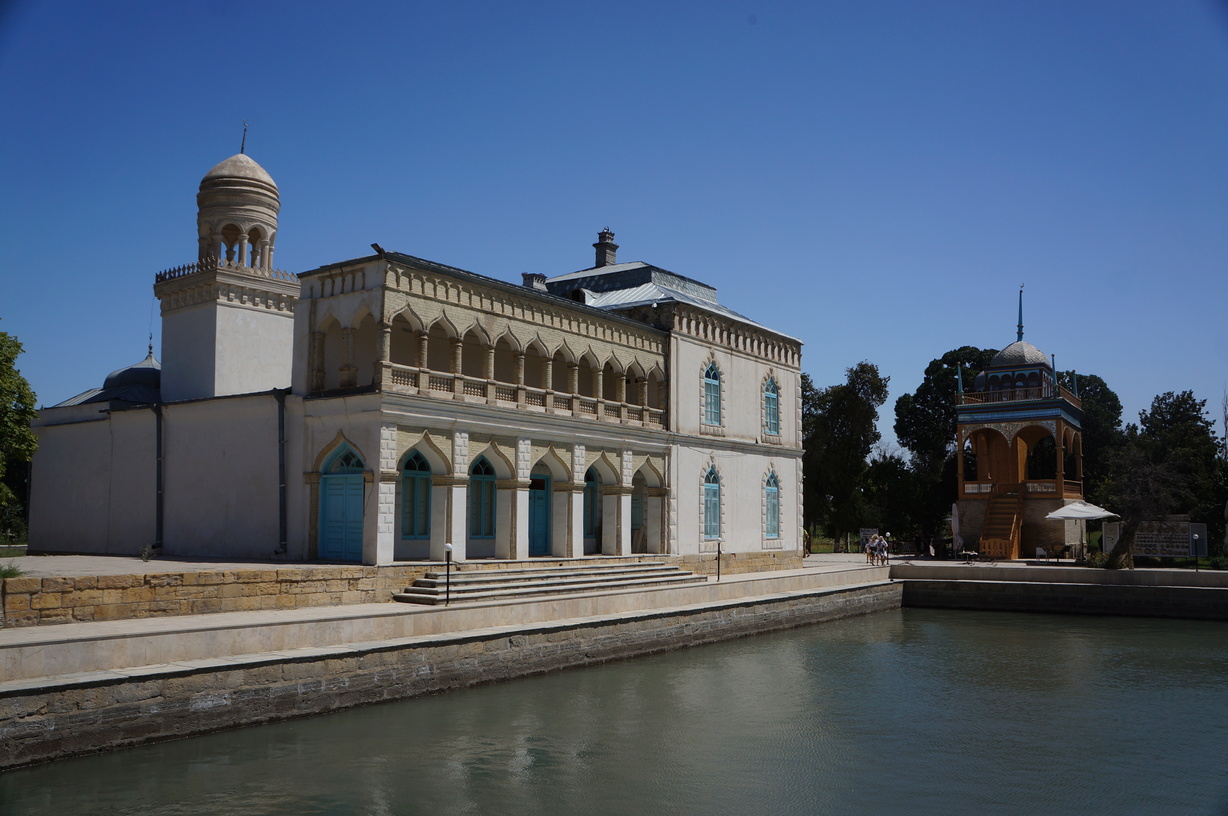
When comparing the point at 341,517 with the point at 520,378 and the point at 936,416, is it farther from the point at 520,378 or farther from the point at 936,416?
the point at 936,416

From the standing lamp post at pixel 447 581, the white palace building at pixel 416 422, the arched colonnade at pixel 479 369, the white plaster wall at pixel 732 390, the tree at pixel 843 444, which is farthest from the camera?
the tree at pixel 843 444

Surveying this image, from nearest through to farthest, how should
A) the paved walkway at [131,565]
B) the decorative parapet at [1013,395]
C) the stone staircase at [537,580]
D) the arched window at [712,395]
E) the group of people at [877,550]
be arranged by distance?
the paved walkway at [131,565] → the stone staircase at [537,580] → the arched window at [712,395] → the group of people at [877,550] → the decorative parapet at [1013,395]

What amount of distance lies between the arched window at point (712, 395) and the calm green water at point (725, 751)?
10100mm

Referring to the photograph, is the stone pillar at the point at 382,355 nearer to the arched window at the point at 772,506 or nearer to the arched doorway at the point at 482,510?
the arched doorway at the point at 482,510

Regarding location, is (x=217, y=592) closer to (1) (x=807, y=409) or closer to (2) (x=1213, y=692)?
(2) (x=1213, y=692)

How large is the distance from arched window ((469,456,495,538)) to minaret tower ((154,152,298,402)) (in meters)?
7.24

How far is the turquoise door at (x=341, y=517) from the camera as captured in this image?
1944 centimetres

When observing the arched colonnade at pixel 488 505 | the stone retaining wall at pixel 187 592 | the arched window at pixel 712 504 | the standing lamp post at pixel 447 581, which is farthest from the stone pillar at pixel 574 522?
the stone retaining wall at pixel 187 592

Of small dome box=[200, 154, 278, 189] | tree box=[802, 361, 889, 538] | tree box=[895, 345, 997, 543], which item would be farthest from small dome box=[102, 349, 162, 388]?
tree box=[895, 345, 997, 543]

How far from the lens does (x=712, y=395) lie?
28578mm

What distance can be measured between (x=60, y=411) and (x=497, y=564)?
45.2 ft

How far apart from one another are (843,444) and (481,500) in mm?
25374

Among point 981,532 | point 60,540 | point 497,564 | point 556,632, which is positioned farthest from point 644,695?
point 981,532

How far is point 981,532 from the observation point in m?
37.6
